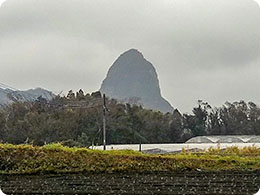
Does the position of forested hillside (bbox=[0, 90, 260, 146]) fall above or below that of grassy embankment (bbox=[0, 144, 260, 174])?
above

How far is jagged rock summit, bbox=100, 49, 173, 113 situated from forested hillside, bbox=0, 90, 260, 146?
0.39 meters

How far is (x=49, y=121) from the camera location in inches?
410

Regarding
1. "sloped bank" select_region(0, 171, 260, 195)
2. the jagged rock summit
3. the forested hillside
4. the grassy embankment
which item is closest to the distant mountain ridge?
the forested hillside

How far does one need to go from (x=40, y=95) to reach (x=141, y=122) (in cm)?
305

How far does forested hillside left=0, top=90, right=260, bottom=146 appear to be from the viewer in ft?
34.0

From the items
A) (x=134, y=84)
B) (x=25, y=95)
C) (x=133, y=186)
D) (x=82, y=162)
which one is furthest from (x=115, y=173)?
(x=134, y=84)

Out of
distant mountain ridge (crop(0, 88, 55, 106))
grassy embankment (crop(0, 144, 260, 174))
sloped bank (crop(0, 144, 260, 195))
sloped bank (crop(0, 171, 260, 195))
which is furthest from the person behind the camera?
distant mountain ridge (crop(0, 88, 55, 106))

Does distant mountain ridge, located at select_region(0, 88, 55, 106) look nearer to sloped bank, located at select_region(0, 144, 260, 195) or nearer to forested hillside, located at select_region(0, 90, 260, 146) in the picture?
forested hillside, located at select_region(0, 90, 260, 146)

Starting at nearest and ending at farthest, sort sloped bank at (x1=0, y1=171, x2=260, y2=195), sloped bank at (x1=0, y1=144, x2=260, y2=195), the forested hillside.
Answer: sloped bank at (x1=0, y1=171, x2=260, y2=195) → sloped bank at (x1=0, y1=144, x2=260, y2=195) → the forested hillside

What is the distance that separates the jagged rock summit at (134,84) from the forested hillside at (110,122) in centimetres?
39

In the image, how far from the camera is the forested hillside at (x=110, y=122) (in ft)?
34.0

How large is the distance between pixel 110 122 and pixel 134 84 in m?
1.27

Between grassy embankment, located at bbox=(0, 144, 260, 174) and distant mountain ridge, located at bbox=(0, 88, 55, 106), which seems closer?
grassy embankment, located at bbox=(0, 144, 260, 174)

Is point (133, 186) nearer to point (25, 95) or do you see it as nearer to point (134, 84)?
point (25, 95)
